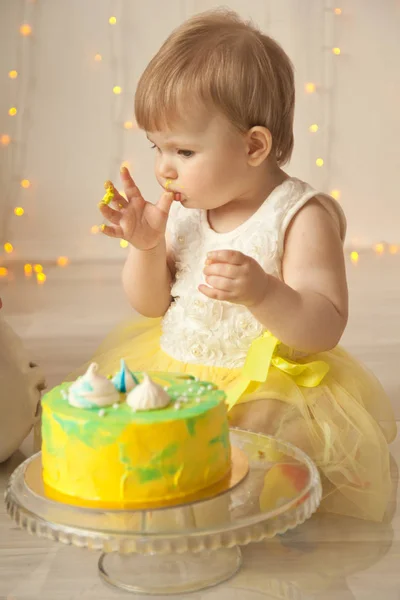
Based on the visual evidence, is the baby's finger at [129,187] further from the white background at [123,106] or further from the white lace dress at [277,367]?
the white background at [123,106]

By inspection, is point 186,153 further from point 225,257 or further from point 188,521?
point 188,521

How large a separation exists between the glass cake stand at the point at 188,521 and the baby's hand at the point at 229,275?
22 cm

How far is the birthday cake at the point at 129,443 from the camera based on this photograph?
110cm

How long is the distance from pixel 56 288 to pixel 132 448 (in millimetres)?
2312

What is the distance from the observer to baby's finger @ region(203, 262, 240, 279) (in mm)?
1303

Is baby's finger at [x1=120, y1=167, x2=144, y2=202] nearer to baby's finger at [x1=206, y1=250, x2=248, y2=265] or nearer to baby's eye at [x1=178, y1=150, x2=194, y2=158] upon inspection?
baby's eye at [x1=178, y1=150, x2=194, y2=158]

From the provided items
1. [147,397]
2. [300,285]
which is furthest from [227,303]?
[147,397]

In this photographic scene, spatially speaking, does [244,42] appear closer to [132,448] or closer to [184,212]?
[184,212]

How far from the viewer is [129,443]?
1097 millimetres

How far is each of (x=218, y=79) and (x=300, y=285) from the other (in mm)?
366

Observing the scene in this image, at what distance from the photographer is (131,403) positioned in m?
1.13

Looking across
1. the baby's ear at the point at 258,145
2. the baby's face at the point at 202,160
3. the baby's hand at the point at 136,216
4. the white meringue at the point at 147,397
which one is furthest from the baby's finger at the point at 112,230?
the white meringue at the point at 147,397

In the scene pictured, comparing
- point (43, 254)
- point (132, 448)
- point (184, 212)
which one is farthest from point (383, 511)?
point (43, 254)

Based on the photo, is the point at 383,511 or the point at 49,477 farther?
the point at 383,511
